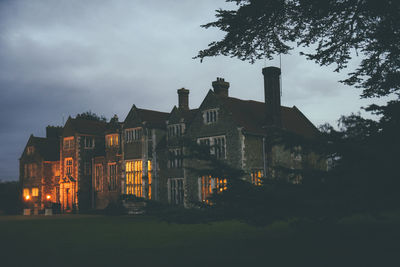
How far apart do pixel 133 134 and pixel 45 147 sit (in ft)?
56.4

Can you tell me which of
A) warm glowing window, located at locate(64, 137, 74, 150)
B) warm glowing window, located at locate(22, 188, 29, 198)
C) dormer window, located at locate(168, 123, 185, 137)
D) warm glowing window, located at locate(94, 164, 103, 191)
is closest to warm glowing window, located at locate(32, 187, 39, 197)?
warm glowing window, located at locate(22, 188, 29, 198)

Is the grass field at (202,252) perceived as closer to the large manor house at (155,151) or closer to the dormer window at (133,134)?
the large manor house at (155,151)

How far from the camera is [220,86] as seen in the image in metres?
31.1

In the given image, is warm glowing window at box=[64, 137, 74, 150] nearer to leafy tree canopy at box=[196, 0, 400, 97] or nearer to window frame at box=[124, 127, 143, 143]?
window frame at box=[124, 127, 143, 143]

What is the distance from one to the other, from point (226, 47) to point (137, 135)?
26293 millimetres

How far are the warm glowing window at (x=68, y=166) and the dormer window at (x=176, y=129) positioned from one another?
14.2m

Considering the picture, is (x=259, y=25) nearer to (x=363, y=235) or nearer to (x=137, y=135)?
(x=363, y=235)

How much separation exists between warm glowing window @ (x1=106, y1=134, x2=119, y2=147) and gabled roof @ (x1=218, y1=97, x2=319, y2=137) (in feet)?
42.4

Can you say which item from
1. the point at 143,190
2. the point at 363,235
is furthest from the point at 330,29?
the point at 143,190

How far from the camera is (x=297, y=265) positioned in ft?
26.1

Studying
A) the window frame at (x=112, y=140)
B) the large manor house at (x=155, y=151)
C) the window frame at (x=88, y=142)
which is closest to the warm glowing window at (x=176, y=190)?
the large manor house at (x=155, y=151)

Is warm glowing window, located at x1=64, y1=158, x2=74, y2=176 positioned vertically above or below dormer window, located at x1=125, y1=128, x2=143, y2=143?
below

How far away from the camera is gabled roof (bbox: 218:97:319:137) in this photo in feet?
91.9

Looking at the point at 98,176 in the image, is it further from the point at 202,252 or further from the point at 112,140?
the point at 202,252
